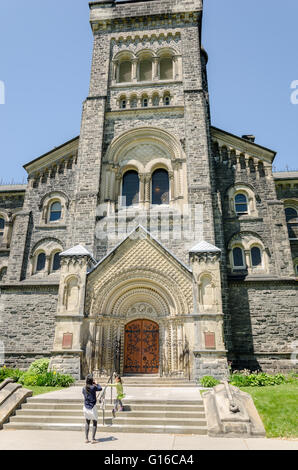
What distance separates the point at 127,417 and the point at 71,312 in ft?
26.6

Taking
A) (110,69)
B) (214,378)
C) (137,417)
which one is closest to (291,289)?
(214,378)

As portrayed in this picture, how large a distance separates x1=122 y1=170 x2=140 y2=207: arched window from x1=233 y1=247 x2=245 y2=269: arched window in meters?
7.13

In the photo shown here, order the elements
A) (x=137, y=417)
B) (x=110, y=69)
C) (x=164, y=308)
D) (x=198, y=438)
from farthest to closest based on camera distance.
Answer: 1. (x=110, y=69)
2. (x=164, y=308)
3. (x=137, y=417)
4. (x=198, y=438)

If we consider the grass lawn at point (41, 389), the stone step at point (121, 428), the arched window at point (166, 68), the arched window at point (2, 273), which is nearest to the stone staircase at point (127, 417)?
the stone step at point (121, 428)

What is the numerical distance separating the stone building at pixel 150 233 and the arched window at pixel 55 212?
8 centimetres

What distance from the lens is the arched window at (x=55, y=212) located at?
24344 mm

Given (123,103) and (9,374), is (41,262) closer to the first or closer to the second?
(9,374)

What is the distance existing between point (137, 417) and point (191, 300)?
7822 millimetres

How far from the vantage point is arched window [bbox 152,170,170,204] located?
2258 centimetres

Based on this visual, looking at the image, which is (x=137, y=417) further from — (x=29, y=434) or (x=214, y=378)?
(x=214, y=378)

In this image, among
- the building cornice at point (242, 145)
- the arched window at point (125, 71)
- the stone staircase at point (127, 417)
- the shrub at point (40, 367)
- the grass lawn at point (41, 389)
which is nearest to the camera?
the stone staircase at point (127, 417)

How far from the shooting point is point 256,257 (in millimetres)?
21844

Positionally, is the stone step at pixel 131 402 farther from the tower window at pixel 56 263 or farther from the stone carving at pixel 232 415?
the tower window at pixel 56 263

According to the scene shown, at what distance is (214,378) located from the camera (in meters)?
15.1
